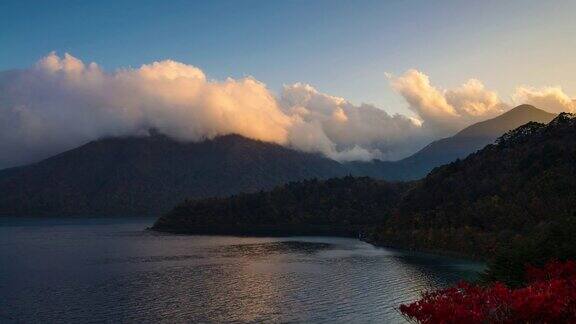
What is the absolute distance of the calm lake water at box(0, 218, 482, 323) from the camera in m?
91.1

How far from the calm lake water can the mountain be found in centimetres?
1269

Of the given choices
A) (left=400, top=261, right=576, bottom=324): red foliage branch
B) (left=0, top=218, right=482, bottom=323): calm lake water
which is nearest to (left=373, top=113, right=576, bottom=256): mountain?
(left=0, top=218, right=482, bottom=323): calm lake water

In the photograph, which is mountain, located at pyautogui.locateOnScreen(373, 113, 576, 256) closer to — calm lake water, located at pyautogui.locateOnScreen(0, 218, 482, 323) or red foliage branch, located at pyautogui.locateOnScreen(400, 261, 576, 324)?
calm lake water, located at pyautogui.locateOnScreen(0, 218, 482, 323)

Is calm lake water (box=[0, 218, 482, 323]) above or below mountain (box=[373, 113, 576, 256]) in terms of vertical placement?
below

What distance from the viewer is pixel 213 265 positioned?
6127 inches

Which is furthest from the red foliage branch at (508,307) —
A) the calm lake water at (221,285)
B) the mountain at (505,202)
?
the mountain at (505,202)

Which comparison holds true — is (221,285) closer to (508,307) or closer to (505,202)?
(508,307)

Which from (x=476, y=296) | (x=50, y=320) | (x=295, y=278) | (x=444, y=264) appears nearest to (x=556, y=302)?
(x=476, y=296)

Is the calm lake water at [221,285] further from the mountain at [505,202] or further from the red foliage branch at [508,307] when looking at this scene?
the red foliage branch at [508,307]

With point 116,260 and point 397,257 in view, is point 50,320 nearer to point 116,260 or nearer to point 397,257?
point 116,260

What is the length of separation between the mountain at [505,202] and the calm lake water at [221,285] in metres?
12.7

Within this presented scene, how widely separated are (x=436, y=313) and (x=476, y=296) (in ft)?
13.2

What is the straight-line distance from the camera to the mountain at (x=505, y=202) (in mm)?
150125

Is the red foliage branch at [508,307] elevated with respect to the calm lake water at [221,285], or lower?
elevated
